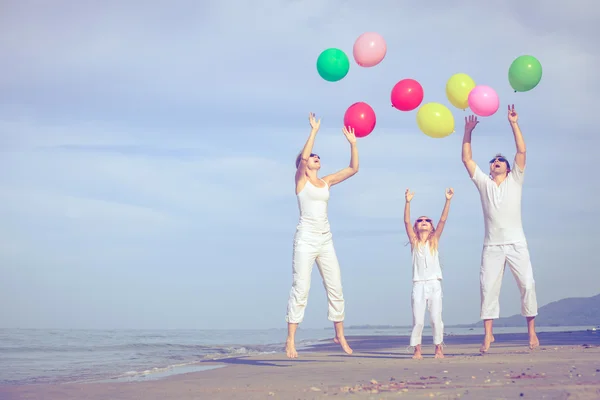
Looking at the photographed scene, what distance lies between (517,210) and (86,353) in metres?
9.07

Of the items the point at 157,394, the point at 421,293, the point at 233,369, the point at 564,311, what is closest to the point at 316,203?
the point at 421,293

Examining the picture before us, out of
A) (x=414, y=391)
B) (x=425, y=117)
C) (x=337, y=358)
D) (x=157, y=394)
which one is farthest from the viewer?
(x=425, y=117)

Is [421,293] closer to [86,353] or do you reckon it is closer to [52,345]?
[86,353]

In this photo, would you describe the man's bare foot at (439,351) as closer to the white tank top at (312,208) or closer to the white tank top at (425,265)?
the white tank top at (425,265)

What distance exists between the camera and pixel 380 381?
5.37m

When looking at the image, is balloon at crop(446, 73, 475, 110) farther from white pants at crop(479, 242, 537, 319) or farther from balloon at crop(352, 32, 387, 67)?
white pants at crop(479, 242, 537, 319)

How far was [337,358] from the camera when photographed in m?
7.89

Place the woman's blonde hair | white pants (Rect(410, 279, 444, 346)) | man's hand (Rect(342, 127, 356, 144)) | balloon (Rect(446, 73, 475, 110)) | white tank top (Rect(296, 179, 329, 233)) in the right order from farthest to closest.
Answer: balloon (Rect(446, 73, 475, 110))
man's hand (Rect(342, 127, 356, 144))
white tank top (Rect(296, 179, 329, 233))
the woman's blonde hair
white pants (Rect(410, 279, 444, 346))

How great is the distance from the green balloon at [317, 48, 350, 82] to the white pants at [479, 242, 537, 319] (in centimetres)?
273

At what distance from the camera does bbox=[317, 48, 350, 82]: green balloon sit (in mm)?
8438

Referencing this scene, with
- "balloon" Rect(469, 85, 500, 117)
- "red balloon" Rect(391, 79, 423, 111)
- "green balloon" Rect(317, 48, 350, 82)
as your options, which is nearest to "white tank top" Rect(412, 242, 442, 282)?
"balloon" Rect(469, 85, 500, 117)

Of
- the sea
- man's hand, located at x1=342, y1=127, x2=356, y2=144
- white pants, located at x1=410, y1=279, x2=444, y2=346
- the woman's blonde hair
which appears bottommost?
the sea

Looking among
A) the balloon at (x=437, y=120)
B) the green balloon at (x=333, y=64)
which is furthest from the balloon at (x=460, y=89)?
the green balloon at (x=333, y=64)

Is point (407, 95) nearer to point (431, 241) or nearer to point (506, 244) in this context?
point (431, 241)
